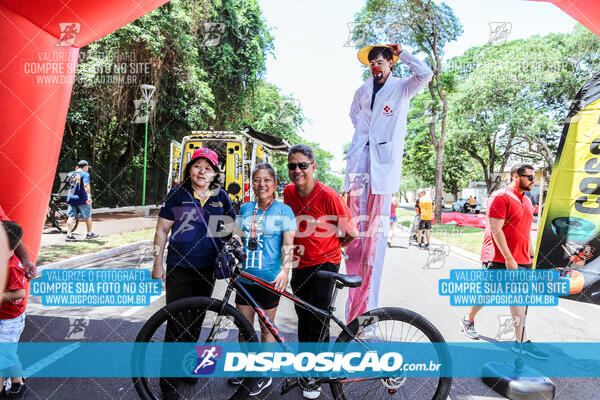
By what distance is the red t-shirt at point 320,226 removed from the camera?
2.71 m

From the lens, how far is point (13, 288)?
2.48 metres

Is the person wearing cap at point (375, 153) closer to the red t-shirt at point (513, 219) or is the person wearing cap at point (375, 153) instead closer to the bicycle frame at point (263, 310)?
the bicycle frame at point (263, 310)

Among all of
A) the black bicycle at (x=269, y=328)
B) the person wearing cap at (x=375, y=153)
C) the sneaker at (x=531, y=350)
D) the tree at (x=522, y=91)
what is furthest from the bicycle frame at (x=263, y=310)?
the tree at (x=522, y=91)

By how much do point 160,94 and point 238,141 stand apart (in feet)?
14.6

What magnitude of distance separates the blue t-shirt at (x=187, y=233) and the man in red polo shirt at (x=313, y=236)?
0.66 metres

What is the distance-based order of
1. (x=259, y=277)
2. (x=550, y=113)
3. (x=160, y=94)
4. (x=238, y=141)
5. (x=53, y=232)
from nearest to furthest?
1. (x=259, y=277)
2. (x=238, y=141)
3. (x=53, y=232)
4. (x=160, y=94)
5. (x=550, y=113)

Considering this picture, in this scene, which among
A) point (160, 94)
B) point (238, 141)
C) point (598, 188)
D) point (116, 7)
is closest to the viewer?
point (598, 188)

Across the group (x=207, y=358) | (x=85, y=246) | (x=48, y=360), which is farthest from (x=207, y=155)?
(x=85, y=246)

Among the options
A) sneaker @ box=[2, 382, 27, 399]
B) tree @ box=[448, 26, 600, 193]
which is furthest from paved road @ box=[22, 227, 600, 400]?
tree @ box=[448, 26, 600, 193]

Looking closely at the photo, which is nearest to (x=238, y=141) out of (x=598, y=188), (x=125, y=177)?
(x=598, y=188)

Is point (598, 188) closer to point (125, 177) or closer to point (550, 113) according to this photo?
point (550, 113)

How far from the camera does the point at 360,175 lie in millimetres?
3180

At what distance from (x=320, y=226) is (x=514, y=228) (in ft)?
6.89

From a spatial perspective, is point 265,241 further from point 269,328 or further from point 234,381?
point 234,381
